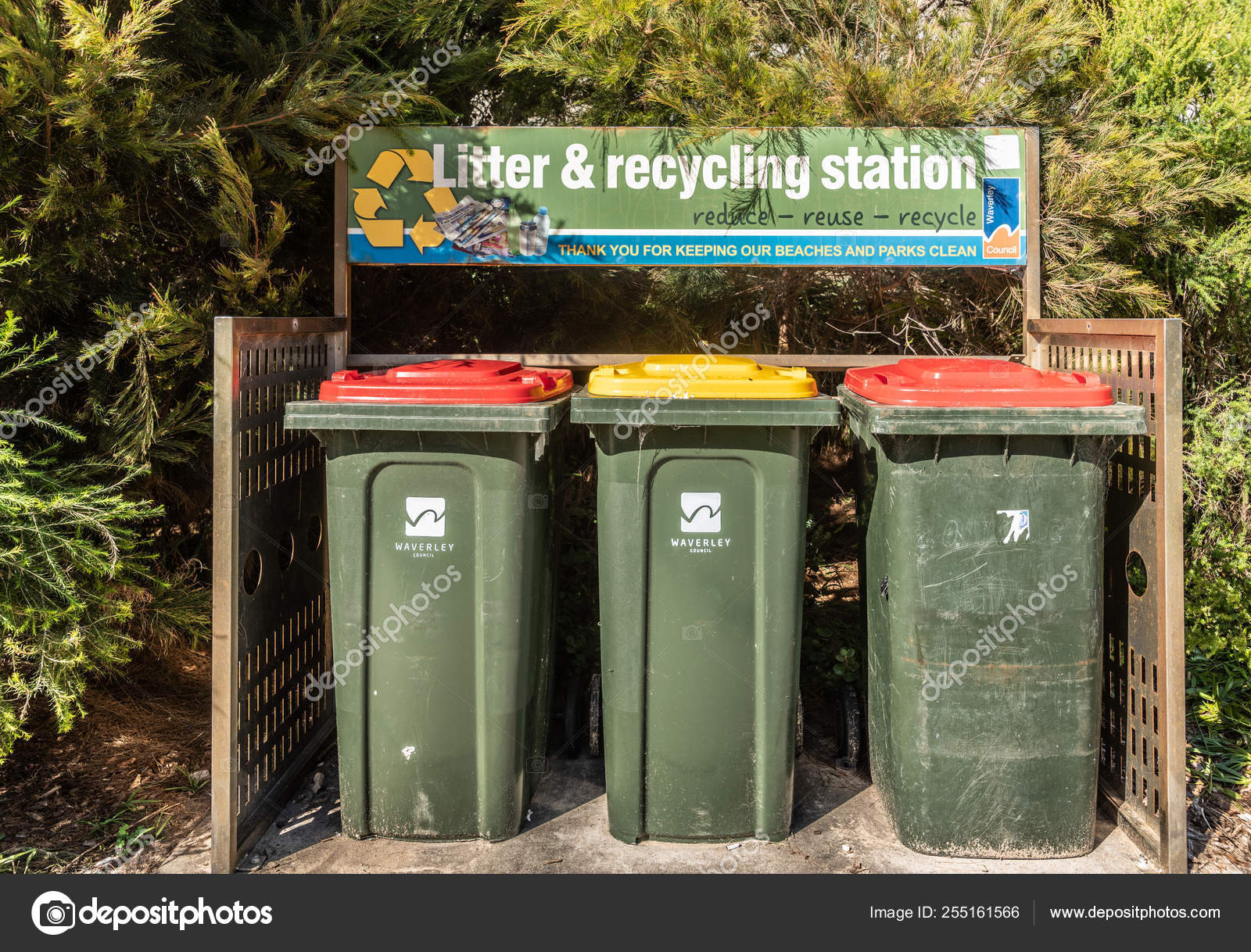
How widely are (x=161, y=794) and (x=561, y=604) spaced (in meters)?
1.76

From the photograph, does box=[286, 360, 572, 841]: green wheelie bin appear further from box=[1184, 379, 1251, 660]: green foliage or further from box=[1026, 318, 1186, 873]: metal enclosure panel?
box=[1184, 379, 1251, 660]: green foliage

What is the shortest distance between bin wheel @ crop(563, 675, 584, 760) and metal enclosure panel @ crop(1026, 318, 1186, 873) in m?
1.99

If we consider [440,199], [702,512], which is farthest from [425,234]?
[702,512]

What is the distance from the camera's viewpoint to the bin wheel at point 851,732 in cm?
353

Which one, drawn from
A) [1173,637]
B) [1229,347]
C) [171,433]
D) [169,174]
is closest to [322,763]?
[171,433]

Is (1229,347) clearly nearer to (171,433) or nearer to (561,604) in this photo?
(561,604)

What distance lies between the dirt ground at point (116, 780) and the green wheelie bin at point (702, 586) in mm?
1656

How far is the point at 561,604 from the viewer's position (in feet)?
13.8

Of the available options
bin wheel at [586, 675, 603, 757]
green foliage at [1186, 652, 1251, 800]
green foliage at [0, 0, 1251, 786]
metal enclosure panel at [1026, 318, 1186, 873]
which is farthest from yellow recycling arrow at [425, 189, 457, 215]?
green foliage at [1186, 652, 1251, 800]

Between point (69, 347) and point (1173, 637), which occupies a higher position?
point (69, 347)

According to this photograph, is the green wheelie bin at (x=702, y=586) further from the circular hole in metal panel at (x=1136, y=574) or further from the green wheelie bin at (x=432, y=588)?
the circular hole in metal panel at (x=1136, y=574)

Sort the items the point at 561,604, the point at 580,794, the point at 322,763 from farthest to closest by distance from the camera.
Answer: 1. the point at 561,604
2. the point at 322,763
3. the point at 580,794

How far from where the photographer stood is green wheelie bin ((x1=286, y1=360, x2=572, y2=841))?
9.53ft
